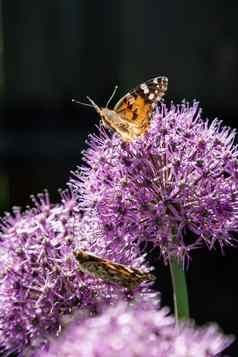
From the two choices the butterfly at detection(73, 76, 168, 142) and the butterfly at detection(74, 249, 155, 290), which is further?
the butterfly at detection(73, 76, 168, 142)

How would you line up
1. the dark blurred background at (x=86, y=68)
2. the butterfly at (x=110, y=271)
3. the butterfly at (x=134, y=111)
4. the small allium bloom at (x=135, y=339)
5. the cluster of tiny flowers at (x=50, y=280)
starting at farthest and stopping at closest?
the dark blurred background at (x=86, y=68) → the butterfly at (x=134, y=111) → the cluster of tiny flowers at (x=50, y=280) → the butterfly at (x=110, y=271) → the small allium bloom at (x=135, y=339)

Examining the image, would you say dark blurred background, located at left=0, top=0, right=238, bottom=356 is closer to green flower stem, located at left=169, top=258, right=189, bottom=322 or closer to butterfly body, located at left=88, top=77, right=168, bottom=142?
butterfly body, located at left=88, top=77, right=168, bottom=142

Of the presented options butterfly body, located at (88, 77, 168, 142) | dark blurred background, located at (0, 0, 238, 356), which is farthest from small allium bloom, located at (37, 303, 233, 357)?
dark blurred background, located at (0, 0, 238, 356)

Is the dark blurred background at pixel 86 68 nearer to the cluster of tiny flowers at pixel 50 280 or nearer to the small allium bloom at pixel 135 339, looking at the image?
the cluster of tiny flowers at pixel 50 280

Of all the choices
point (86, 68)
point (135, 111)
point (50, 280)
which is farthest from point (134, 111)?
point (86, 68)

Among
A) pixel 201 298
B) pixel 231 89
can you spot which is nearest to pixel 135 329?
pixel 201 298

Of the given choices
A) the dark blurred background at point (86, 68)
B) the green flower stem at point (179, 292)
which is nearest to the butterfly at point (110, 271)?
the green flower stem at point (179, 292)
